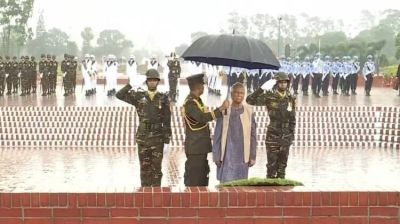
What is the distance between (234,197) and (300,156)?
791cm

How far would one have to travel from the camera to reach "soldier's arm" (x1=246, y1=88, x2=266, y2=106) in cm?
642

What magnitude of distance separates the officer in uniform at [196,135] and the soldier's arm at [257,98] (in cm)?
80

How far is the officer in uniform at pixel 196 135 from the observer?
221 inches

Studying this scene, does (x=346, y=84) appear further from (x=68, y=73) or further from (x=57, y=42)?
(x=57, y=42)

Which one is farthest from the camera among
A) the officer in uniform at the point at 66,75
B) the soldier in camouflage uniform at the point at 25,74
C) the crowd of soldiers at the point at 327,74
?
the crowd of soldiers at the point at 327,74

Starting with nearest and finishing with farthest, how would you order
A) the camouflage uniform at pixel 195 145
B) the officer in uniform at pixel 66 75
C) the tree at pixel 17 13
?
1. the camouflage uniform at pixel 195 145
2. the officer in uniform at pixel 66 75
3. the tree at pixel 17 13

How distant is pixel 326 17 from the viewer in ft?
245

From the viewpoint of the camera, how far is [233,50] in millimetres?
5566

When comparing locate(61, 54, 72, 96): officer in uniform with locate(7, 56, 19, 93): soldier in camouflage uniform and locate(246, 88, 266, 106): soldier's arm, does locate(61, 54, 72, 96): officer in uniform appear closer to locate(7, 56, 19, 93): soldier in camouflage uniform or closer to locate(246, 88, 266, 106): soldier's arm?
locate(7, 56, 19, 93): soldier in camouflage uniform

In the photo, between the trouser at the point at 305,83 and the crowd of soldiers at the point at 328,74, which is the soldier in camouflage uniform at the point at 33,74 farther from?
the trouser at the point at 305,83

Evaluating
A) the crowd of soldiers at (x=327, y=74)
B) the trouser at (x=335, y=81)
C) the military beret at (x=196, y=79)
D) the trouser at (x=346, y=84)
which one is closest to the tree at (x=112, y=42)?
the crowd of soldiers at (x=327, y=74)

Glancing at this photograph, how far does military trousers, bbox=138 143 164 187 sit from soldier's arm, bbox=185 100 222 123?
2.91 ft

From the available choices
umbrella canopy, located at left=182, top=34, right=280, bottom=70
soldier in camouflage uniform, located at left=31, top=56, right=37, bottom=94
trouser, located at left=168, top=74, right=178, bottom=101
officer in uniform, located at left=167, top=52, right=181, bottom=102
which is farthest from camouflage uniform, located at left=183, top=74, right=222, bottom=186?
soldier in camouflage uniform, located at left=31, top=56, right=37, bottom=94

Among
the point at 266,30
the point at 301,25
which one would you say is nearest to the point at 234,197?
the point at 266,30
